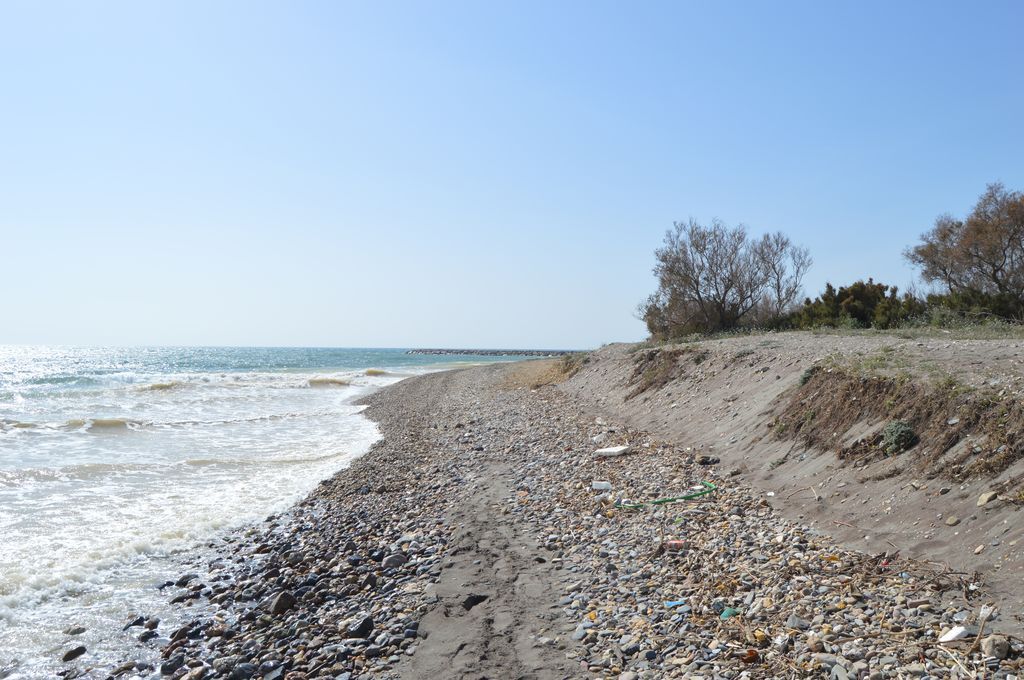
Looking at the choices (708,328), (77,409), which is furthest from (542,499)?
(77,409)

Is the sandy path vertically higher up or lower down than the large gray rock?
higher up

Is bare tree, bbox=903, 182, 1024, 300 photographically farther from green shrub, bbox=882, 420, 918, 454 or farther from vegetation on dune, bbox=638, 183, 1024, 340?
green shrub, bbox=882, 420, 918, 454

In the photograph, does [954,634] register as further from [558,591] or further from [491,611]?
[491,611]

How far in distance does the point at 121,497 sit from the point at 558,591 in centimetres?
1085

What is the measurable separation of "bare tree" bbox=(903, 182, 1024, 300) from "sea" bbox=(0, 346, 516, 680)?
30283 millimetres

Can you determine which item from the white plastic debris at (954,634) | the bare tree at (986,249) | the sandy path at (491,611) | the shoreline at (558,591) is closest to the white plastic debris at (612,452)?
the shoreline at (558,591)

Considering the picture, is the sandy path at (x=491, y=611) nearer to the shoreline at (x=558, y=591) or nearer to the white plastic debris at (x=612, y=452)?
the shoreline at (x=558, y=591)

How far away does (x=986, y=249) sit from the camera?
29.8 meters

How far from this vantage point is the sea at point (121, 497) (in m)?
6.97

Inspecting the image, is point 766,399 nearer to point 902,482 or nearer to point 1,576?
point 902,482

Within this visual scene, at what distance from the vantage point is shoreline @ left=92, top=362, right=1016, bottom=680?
4.44 m

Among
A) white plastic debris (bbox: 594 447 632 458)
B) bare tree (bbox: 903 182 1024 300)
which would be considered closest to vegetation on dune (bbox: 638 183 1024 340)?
bare tree (bbox: 903 182 1024 300)

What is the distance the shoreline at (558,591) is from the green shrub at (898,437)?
5.50ft

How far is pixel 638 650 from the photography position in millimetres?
4730
